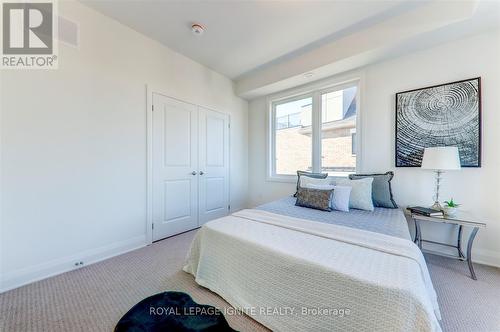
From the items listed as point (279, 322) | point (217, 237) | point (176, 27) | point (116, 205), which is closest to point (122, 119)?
point (116, 205)

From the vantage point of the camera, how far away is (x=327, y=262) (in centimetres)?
112

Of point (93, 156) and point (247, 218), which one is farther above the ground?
point (93, 156)

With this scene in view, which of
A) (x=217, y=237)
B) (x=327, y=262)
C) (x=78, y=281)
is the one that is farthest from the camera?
(x=78, y=281)

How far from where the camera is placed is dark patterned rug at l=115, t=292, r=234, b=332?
1191 mm

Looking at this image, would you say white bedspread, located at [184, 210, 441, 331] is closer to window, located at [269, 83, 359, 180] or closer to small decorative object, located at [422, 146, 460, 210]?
small decorative object, located at [422, 146, 460, 210]

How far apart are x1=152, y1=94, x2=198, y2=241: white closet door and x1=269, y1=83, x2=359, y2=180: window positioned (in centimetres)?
162

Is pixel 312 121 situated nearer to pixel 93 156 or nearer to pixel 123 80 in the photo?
pixel 123 80

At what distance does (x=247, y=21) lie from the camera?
228 cm

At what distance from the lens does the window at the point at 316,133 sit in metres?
3.06

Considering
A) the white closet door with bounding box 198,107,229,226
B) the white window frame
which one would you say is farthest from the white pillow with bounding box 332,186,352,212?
the white closet door with bounding box 198,107,229,226

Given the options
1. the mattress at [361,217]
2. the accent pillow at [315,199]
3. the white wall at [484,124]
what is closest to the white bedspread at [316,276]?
the mattress at [361,217]

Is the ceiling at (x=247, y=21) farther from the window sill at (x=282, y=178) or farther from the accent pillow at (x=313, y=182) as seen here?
the window sill at (x=282, y=178)

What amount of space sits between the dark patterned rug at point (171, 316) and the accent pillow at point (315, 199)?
146 cm

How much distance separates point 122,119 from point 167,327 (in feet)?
7.24
